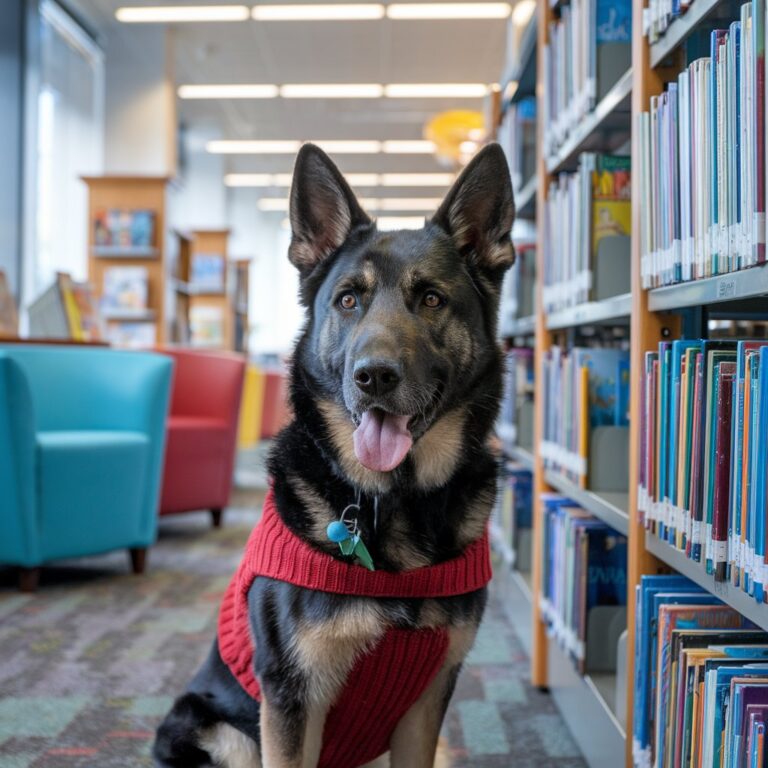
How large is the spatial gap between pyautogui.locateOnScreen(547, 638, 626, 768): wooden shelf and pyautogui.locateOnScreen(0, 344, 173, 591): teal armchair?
1.90m

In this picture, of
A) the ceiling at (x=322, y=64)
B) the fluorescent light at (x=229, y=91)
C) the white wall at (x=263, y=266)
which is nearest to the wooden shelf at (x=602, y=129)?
the ceiling at (x=322, y=64)

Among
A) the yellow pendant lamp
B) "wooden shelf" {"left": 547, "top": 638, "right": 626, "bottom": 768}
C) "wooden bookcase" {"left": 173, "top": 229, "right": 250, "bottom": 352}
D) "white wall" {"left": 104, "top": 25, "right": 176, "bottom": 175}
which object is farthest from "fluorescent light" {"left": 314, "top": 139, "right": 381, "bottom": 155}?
"wooden shelf" {"left": 547, "top": 638, "right": 626, "bottom": 768}

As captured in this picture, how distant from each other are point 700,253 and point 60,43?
8307 millimetres

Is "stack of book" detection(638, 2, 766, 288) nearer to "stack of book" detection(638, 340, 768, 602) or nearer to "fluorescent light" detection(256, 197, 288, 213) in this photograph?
"stack of book" detection(638, 340, 768, 602)

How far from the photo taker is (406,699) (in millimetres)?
1378

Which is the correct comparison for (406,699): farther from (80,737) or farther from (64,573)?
(64,573)

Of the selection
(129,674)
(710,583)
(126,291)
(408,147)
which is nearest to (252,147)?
(408,147)

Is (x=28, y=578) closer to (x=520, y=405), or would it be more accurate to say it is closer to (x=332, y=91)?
(x=520, y=405)

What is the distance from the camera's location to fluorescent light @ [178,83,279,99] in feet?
32.0

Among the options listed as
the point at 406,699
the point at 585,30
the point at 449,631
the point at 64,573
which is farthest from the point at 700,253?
the point at 64,573

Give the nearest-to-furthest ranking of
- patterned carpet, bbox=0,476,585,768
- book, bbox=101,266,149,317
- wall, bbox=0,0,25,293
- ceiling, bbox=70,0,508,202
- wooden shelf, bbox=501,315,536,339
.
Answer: patterned carpet, bbox=0,476,585,768 < wooden shelf, bbox=501,315,536,339 < wall, bbox=0,0,25,293 < book, bbox=101,266,149,317 < ceiling, bbox=70,0,508,202

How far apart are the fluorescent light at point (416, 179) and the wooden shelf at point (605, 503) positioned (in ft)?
38.5

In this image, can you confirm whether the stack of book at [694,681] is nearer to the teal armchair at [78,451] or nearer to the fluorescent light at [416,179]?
the teal armchair at [78,451]

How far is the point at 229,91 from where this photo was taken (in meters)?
9.91
